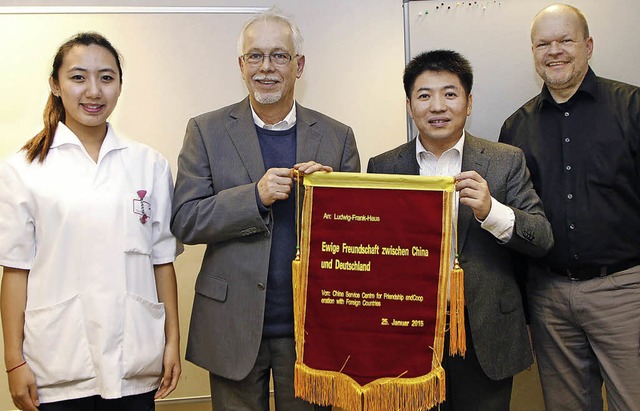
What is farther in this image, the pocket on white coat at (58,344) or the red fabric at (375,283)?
the red fabric at (375,283)

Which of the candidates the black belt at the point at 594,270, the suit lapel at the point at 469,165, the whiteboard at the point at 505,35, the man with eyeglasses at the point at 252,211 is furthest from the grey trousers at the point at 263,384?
the whiteboard at the point at 505,35

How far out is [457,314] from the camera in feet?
7.18

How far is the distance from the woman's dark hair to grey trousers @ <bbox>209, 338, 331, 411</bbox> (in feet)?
3.55

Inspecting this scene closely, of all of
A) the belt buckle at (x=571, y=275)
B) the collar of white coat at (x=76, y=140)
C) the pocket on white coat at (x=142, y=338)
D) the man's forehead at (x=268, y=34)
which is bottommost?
the pocket on white coat at (x=142, y=338)

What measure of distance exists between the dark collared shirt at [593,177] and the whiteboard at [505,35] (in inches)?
31.9

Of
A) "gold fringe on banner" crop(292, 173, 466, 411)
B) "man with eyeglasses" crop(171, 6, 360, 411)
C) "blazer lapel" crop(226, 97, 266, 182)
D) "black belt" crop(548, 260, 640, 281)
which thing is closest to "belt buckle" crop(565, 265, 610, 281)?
"black belt" crop(548, 260, 640, 281)

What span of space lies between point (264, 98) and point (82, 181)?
76cm

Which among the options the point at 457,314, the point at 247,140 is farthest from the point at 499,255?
the point at 247,140

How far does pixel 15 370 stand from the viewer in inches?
81.0

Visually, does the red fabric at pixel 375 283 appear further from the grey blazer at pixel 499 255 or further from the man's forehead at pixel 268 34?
the man's forehead at pixel 268 34

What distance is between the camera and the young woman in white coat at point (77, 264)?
80.7 inches

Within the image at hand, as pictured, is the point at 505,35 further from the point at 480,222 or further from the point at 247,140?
the point at 247,140

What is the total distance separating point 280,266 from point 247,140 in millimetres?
521

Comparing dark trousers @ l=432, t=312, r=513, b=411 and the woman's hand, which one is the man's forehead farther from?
the woman's hand
